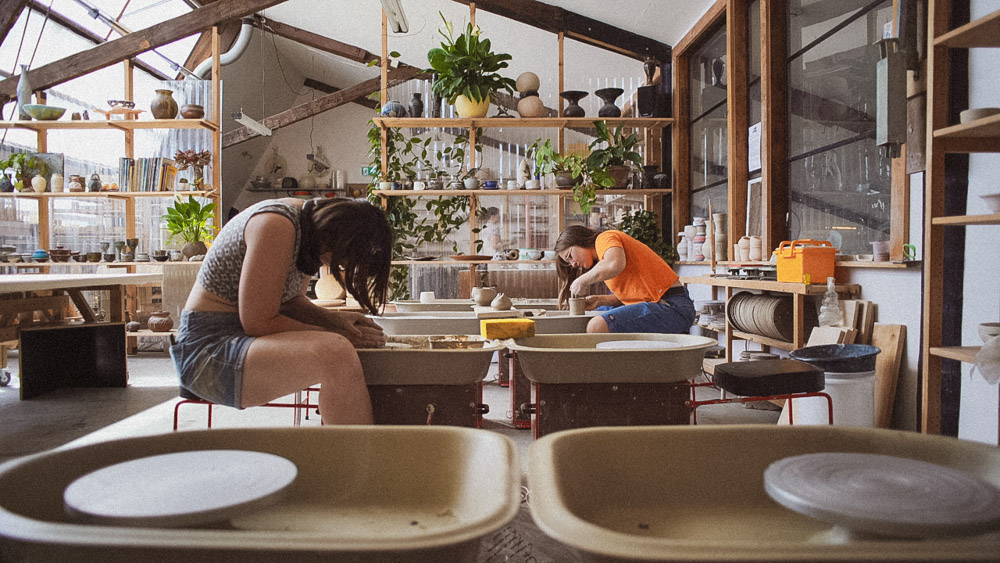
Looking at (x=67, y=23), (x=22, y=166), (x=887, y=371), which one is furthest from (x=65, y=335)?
(x=887, y=371)

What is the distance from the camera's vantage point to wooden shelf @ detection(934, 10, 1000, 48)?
200cm

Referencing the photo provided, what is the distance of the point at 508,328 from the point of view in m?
2.41

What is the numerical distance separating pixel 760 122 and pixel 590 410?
321 centimetres

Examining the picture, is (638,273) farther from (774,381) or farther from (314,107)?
(314,107)

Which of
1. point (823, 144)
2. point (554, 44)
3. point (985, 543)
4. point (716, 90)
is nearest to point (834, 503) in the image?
point (985, 543)

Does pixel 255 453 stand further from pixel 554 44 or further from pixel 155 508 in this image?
pixel 554 44

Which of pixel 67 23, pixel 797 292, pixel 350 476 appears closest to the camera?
pixel 350 476

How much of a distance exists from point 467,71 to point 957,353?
4458mm

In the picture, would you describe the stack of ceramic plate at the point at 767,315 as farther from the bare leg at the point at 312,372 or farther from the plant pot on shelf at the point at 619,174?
the bare leg at the point at 312,372

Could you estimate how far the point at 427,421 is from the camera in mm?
1955

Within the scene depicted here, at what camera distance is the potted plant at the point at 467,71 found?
5.67 metres

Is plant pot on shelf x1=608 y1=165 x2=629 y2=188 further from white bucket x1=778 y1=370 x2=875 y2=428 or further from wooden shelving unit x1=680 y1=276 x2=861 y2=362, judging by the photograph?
white bucket x1=778 y1=370 x2=875 y2=428

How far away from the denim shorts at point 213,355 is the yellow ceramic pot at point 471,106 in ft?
13.8

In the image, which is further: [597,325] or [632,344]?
[597,325]
